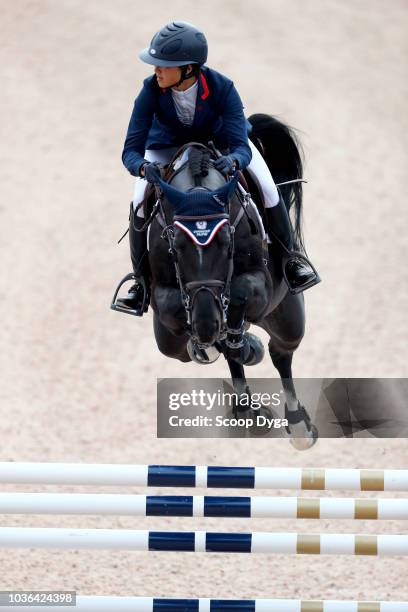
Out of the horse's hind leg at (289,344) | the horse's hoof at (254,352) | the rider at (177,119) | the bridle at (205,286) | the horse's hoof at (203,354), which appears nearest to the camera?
the bridle at (205,286)

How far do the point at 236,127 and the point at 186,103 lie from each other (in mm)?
357

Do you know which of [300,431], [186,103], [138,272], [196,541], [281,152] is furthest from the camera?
[300,431]

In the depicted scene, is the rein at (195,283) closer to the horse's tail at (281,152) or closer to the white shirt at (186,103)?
the white shirt at (186,103)

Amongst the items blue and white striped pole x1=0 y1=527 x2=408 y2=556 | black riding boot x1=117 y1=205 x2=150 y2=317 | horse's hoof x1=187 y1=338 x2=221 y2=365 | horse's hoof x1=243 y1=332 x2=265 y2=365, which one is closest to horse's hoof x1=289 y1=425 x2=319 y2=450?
horse's hoof x1=243 y1=332 x2=265 y2=365

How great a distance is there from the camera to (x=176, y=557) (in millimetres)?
8805

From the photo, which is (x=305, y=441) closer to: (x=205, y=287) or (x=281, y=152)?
(x=281, y=152)

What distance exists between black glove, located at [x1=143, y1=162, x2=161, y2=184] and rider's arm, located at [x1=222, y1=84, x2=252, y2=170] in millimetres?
518

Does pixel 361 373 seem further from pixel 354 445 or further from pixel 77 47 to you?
pixel 77 47

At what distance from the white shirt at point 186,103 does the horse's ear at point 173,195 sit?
1.95 ft

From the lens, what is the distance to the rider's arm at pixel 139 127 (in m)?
6.22

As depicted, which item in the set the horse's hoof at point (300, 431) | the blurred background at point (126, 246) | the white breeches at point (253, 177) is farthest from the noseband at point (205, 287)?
the blurred background at point (126, 246)

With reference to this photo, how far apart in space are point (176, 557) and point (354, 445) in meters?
3.15

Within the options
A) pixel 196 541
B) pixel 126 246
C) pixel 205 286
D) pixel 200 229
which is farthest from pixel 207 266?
pixel 126 246

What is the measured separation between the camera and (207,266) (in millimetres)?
5855
